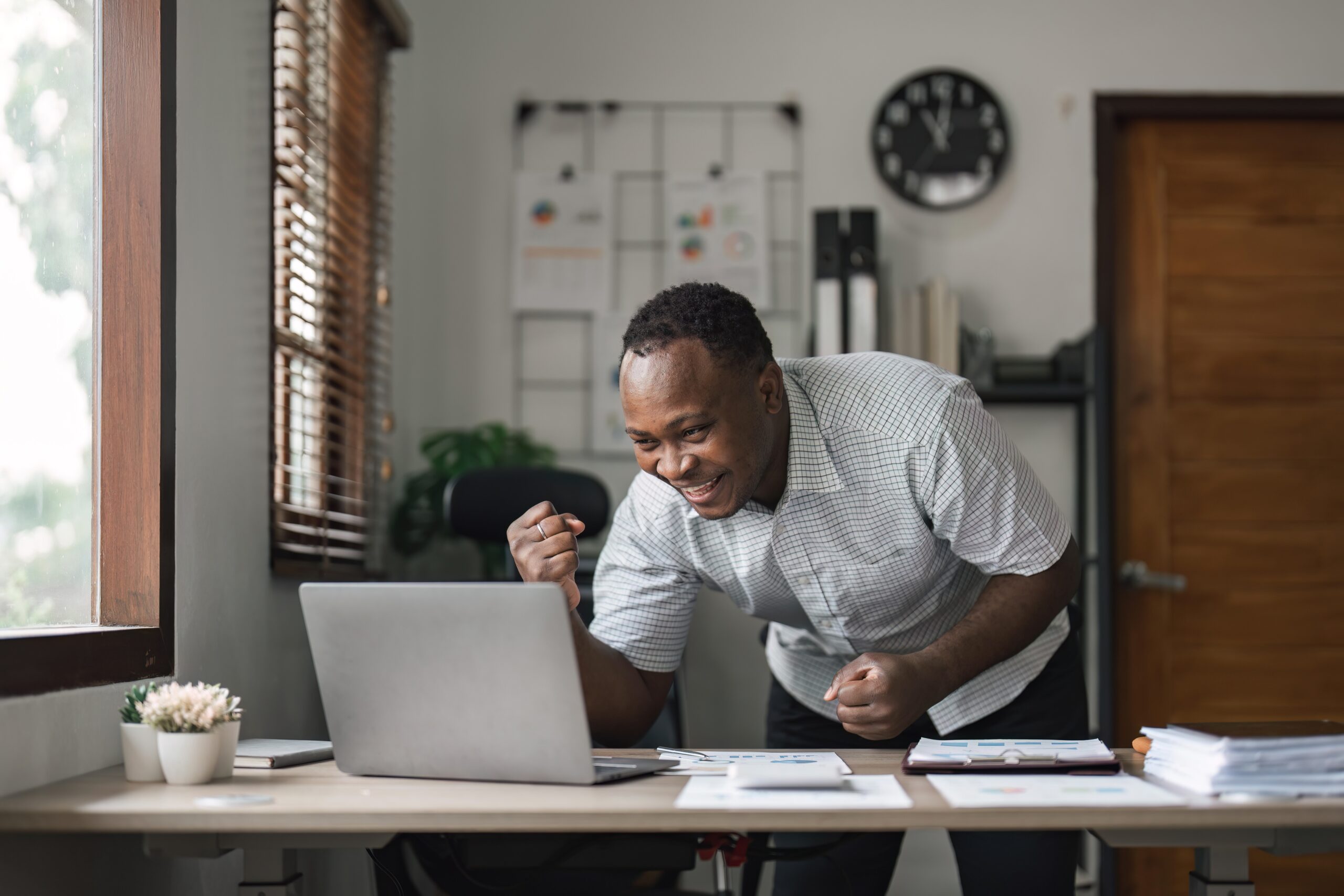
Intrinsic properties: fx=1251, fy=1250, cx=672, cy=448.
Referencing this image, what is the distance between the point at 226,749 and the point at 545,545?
41 centimetres

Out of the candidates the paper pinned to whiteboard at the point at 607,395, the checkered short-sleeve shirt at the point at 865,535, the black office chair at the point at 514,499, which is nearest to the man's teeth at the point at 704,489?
the checkered short-sleeve shirt at the point at 865,535

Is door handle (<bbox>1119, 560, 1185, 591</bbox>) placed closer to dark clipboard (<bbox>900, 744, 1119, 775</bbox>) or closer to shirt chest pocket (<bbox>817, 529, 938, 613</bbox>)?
shirt chest pocket (<bbox>817, 529, 938, 613</bbox>)

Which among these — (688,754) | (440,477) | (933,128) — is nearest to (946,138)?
(933,128)

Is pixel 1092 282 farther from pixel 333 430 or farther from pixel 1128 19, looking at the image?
pixel 333 430

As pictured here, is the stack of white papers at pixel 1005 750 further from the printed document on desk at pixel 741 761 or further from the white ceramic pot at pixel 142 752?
the white ceramic pot at pixel 142 752

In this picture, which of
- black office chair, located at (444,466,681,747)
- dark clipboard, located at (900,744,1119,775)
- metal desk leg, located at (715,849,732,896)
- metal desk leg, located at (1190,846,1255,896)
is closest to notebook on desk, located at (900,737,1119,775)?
dark clipboard, located at (900,744,1119,775)

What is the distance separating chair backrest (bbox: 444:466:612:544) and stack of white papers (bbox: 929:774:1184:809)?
1.20 m

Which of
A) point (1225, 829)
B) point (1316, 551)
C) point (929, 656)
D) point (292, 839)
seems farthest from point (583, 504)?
point (1316, 551)

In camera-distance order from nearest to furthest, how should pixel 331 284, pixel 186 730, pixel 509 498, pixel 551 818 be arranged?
pixel 551 818 < pixel 186 730 < pixel 509 498 < pixel 331 284

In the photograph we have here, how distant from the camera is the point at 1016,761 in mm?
1280

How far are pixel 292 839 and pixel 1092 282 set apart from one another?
2.58 m

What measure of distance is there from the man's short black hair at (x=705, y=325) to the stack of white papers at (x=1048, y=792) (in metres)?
0.57

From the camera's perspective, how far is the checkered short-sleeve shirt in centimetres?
158

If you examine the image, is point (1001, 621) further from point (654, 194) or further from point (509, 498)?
point (654, 194)
